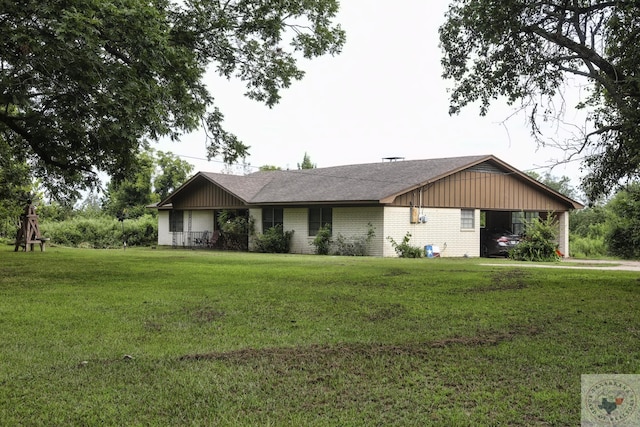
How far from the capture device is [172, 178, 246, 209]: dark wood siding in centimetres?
3067

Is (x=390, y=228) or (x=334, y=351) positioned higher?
(x=390, y=228)

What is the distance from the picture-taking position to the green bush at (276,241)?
27.7 m

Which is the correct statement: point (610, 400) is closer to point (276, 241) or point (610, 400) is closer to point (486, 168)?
point (276, 241)

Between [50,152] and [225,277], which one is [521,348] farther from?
[50,152]

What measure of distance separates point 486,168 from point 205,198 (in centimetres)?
1524

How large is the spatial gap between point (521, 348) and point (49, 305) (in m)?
6.97

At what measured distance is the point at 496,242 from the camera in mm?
28875

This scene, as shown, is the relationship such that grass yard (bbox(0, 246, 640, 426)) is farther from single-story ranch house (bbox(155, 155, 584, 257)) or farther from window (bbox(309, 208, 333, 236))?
window (bbox(309, 208, 333, 236))

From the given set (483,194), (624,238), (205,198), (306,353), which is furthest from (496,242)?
(306,353)

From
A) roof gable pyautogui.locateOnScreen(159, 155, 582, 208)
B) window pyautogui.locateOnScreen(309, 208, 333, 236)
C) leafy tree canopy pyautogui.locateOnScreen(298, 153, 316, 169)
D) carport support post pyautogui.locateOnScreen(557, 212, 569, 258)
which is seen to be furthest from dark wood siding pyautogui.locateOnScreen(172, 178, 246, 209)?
leafy tree canopy pyautogui.locateOnScreen(298, 153, 316, 169)

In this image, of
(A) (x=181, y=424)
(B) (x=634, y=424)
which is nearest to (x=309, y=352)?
(A) (x=181, y=424)

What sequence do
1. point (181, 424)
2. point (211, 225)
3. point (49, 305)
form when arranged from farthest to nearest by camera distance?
point (211, 225) → point (49, 305) → point (181, 424)

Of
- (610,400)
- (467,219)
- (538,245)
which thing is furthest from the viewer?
(467,219)

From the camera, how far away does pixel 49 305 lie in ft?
29.3
